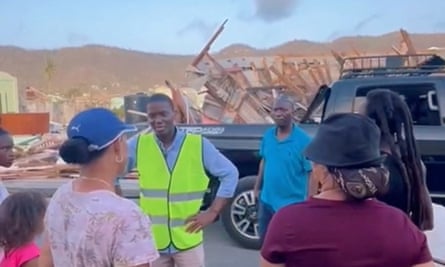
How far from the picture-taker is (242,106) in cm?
1450

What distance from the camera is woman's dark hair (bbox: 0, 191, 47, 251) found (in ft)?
11.9

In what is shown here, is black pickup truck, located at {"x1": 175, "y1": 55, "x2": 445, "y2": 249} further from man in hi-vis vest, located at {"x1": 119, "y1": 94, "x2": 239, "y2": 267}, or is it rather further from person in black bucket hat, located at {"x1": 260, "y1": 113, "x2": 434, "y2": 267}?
person in black bucket hat, located at {"x1": 260, "y1": 113, "x2": 434, "y2": 267}

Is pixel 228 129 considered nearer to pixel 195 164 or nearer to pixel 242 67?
pixel 195 164

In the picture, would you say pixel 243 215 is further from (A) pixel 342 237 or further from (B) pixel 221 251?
(A) pixel 342 237

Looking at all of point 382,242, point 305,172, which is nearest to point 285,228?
point 382,242

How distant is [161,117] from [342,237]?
2597 millimetres

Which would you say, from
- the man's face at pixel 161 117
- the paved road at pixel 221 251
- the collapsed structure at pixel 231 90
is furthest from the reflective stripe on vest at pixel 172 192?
the collapsed structure at pixel 231 90

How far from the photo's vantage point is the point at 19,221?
3.65m

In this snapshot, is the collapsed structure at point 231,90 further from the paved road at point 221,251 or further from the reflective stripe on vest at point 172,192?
the reflective stripe on vest at point 172,192

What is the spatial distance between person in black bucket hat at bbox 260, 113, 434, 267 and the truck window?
565 centimetres

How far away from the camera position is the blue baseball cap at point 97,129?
303 centimetres

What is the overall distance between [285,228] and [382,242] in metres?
0.32

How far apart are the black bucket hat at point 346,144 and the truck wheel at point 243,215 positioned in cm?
609

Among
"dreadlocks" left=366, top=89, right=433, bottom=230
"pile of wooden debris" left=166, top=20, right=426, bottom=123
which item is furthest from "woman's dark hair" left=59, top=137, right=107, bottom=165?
"pile of wooden debris" left=166, top=20, right=426, bottom=123
